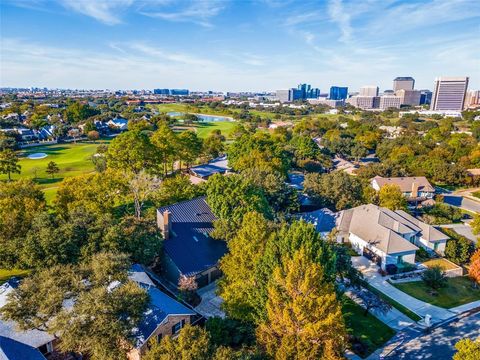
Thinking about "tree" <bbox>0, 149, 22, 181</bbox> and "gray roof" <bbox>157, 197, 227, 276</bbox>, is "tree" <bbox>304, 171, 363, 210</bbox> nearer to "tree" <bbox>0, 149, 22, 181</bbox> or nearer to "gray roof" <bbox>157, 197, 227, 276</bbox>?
"gray roof" <bbox>157, 197, 227, 276</bbox>

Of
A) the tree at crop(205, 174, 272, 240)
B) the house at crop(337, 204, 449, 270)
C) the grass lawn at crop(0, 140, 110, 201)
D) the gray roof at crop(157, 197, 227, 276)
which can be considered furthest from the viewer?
the grass lawn at crop(0, 140, 110, 201)

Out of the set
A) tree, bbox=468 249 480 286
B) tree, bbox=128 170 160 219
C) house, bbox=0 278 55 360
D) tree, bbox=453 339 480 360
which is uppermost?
tree, bbox=128 170 160 219

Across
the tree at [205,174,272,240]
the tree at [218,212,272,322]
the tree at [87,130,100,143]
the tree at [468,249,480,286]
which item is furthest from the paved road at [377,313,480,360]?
the tree at [87,130,100,143]

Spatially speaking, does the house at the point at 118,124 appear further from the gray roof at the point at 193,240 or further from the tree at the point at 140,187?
the gray roof at the point at 193,240

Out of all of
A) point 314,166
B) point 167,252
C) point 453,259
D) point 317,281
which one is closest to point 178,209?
point 167,252

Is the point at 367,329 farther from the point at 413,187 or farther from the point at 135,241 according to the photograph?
the point at 413,187

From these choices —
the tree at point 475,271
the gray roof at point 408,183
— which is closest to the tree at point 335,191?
the gray roof at point 408,183
